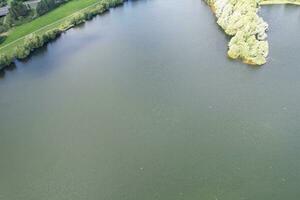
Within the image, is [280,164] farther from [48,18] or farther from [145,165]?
[48,18]

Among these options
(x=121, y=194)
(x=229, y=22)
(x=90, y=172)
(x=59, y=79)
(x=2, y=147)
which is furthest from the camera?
(x=229, y=22)

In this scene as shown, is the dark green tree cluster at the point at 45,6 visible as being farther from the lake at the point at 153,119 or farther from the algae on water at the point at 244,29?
the algae on water at the point at 244,29

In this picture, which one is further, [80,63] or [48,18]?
[48,18]

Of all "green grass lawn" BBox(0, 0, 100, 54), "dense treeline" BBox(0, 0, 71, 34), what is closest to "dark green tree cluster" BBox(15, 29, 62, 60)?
"green grass lawn" BBox(0, 0, 100, 54)

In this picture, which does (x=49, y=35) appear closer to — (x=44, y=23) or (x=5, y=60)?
(x=44, y=23)

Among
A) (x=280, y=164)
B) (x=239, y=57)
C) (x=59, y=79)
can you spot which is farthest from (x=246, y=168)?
(x=59, y=79)

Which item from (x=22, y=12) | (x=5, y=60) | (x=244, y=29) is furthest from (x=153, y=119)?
(x=22, y=12)
